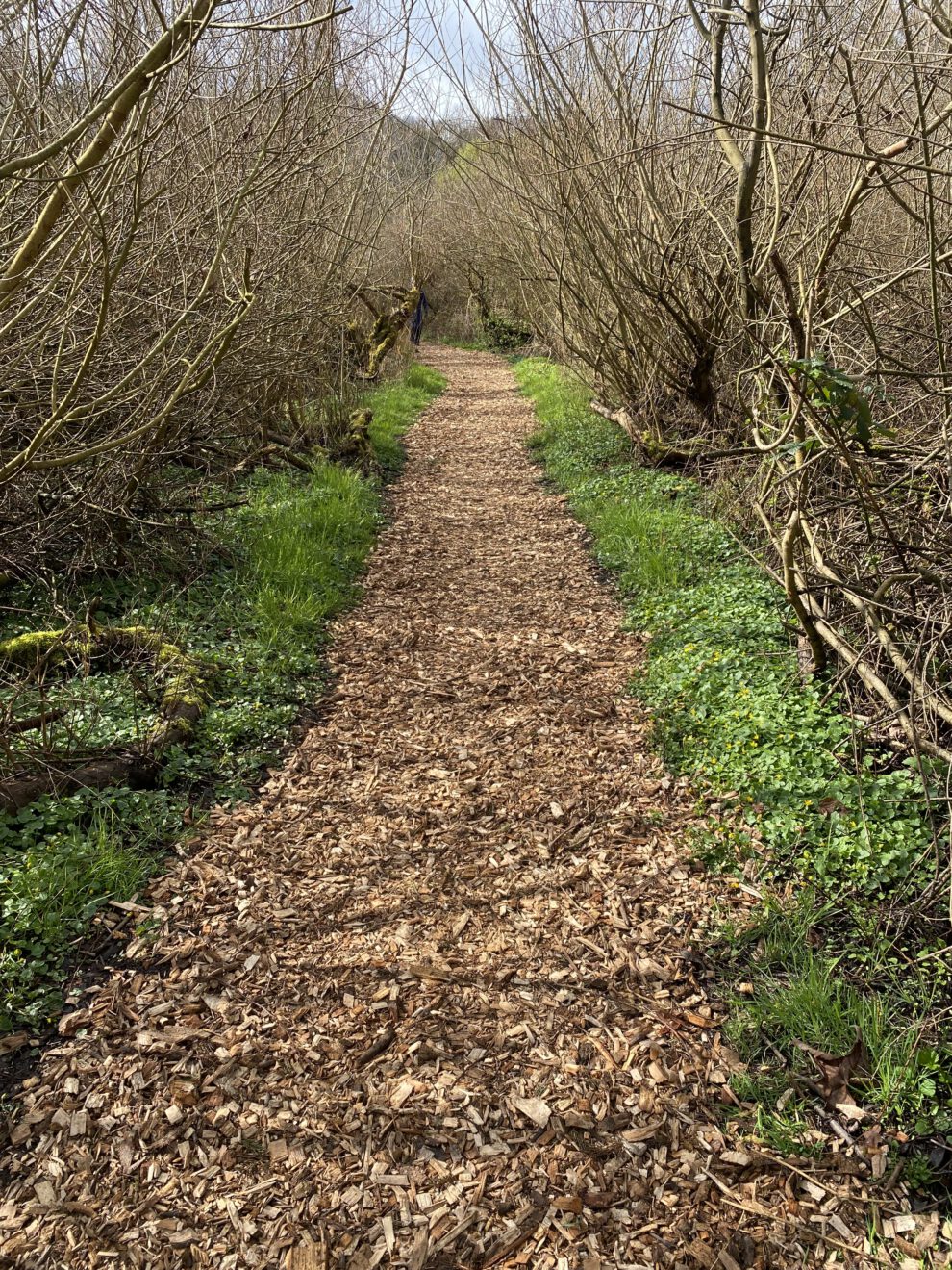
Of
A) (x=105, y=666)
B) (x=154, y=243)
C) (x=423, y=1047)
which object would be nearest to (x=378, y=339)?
(x=154, y=243)

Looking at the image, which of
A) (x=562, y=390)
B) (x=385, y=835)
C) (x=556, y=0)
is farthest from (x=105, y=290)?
(x=562, y=390)

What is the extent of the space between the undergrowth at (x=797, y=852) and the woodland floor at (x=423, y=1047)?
16 cm

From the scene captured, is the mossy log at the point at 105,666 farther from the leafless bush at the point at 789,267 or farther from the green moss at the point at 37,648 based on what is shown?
the leafless bush at the point at 789,267

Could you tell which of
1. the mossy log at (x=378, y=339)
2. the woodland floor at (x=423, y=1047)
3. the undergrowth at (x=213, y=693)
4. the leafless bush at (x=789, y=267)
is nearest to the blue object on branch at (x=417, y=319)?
the mossy log at (x=378, y=339)

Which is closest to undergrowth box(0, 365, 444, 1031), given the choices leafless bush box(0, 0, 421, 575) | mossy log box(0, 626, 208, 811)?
mossy log box(0, 626, 208, 811)

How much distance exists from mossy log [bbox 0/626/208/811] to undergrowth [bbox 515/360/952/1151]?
→ 2.29m

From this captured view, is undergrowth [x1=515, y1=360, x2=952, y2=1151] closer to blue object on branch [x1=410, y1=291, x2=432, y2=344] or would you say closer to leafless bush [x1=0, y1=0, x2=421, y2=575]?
leafless bush [x1=0, y1=0, x2=421, y2=575]

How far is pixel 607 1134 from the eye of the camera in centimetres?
232

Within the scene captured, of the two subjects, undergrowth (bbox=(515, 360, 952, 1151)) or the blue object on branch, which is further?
the blue object on branch

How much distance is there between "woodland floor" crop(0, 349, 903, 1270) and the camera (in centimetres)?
209

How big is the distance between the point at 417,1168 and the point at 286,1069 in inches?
19.9

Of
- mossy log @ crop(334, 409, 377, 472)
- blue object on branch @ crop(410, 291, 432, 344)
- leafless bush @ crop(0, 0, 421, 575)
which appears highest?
blue object on branch @ crop(410, 291, 432, 344)

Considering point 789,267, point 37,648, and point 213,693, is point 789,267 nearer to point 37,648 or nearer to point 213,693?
point 213,693

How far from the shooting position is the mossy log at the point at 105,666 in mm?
3334
